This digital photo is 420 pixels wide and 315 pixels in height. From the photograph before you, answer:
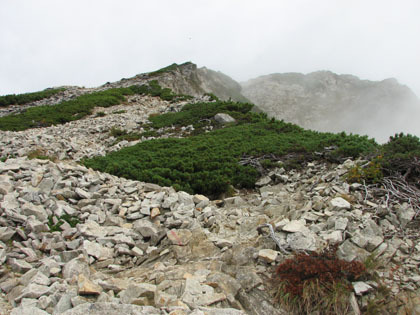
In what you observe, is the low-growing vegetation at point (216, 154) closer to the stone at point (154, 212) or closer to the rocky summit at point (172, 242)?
the rocky summit at point (172, 242)

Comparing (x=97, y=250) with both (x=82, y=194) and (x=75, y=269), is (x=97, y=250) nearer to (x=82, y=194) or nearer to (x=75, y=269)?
(x=75, y=269)

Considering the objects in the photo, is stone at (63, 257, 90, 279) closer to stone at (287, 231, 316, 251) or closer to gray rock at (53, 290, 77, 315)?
gray rock at (53, 290, 77, 315)

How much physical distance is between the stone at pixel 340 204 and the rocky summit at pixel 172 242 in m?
0.02

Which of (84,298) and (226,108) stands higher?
(226,108)

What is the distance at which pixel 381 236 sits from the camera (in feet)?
18.0

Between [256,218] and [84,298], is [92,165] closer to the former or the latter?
[256,218]

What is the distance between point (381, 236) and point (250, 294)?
2770mm

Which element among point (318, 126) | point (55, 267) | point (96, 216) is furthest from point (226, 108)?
point (318, 126)

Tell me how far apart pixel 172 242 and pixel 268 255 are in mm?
2123

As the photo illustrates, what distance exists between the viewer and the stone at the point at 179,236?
629 cm

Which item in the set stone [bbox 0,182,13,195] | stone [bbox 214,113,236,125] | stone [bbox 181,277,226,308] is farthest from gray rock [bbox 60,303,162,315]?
stone [bbox 214,113,236,125]

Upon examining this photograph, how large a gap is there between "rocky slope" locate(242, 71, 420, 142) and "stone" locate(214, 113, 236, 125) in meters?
58.3

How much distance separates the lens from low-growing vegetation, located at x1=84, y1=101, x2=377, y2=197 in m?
11.0

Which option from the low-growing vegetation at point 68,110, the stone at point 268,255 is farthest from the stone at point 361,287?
the low-growing vegetation at point 68,110
